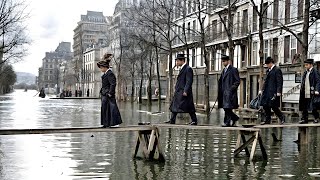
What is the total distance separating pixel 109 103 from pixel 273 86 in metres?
4.77

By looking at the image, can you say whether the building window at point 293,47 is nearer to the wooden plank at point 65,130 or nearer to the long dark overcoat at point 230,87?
the long dark overcoat at point 230,87

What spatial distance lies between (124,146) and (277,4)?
30.5 metres

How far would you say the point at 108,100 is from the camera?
12.1m

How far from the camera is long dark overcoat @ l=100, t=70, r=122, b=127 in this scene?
39.1 ft

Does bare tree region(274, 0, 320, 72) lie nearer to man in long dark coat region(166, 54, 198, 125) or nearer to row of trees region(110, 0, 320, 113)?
row of trees region(110, 0, 320, 113)

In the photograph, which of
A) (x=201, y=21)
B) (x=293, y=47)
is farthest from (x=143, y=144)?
(x=293, y=47)

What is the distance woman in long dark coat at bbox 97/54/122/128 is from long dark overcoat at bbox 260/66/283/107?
4.48m

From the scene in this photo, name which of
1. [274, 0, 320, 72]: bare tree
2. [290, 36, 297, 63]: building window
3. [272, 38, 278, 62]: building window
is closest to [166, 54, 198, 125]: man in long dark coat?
[274, 0, 320, 72]: bare tree

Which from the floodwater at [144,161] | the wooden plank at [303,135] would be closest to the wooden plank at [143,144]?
the floodwater at [144,161]

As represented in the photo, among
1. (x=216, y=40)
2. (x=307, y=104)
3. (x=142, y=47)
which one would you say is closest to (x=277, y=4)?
(x=216, y=40)

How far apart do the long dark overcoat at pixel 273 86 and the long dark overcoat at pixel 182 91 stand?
2620 millimetres

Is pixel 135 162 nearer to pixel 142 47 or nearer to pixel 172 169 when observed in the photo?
pixel 172 169

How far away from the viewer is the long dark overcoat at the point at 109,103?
1191 centimetres

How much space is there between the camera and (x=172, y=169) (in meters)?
10.5
